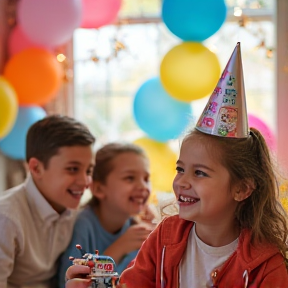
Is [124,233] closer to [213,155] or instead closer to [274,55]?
[213,155]

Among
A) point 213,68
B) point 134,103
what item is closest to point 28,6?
point 134,103

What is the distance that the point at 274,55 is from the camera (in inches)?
110

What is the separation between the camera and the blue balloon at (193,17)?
252 centimetres

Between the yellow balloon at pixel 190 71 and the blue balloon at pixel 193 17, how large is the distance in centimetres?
6

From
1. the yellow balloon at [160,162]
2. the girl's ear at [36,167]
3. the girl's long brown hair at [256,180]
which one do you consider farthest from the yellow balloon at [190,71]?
the girl's long brown hair at [256,180]

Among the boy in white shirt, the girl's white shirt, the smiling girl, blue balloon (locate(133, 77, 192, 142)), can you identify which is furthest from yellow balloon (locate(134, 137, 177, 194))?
the girl's white shirt

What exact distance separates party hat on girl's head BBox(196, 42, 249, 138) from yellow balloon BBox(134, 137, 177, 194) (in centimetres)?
131

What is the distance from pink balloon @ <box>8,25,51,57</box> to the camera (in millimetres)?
2867

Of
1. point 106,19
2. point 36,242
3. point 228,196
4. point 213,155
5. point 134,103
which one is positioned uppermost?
point 106,19

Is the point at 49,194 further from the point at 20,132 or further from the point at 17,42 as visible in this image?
the point at 17,42

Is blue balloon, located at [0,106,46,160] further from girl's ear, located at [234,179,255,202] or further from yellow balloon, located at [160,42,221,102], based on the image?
girl's ear, located at [234,179,255,202]

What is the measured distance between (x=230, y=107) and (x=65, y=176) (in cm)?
81

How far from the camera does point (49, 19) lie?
2.60m

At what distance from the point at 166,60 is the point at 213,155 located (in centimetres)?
127
